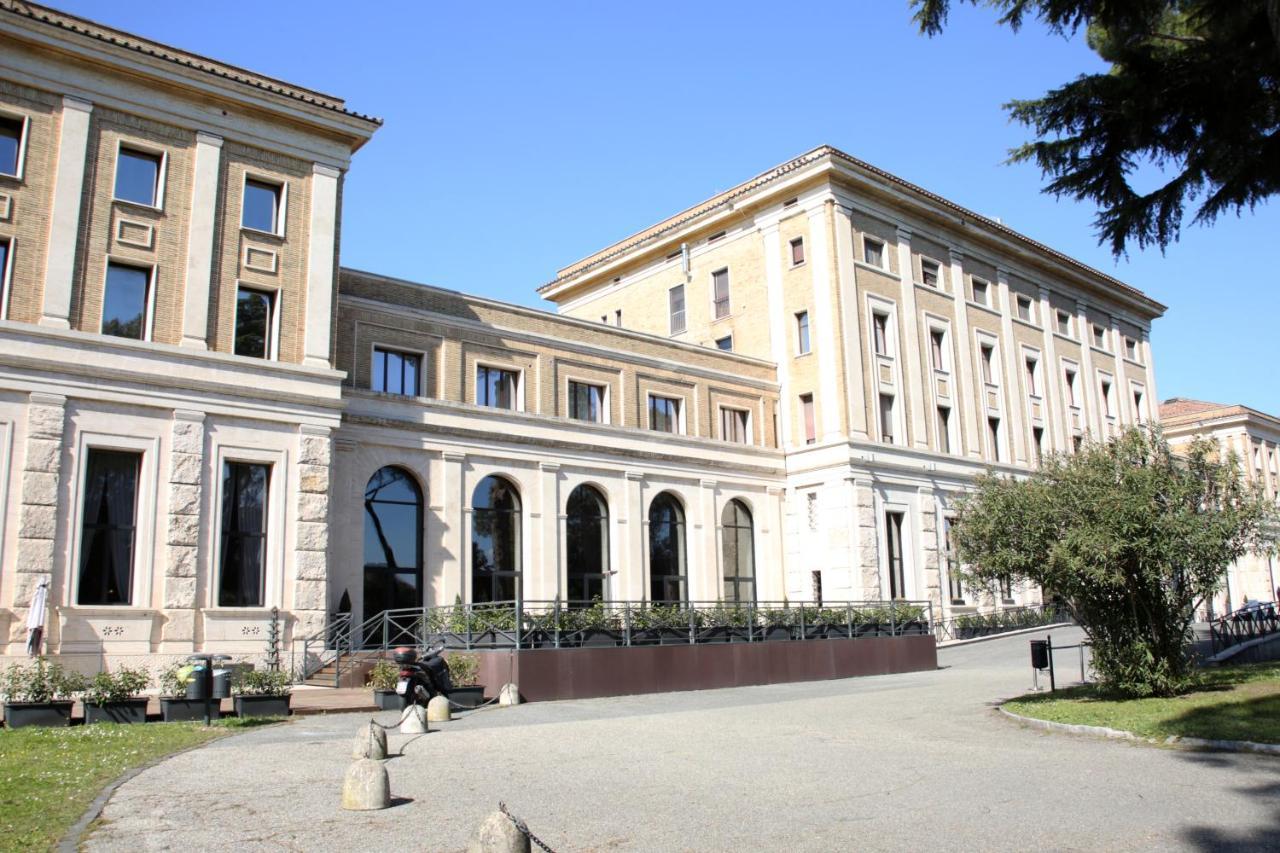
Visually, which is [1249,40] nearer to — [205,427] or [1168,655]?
[1168,655]

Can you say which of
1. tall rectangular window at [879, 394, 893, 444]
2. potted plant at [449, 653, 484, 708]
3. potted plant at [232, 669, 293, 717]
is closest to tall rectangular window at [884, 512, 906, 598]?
tall rectangular window at [879, 394, 893, 444]

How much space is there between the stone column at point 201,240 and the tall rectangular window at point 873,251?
2312 cm

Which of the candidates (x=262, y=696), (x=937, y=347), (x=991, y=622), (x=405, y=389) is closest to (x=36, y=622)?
(x=262, y=696)

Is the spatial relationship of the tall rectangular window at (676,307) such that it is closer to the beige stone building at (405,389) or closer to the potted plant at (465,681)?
the beige stone building at (405,389)

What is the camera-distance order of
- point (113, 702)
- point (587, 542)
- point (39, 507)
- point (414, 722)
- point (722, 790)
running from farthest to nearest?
point (587, 542) → point (39, 507) → point (113, 702) → point (414, 722) → point (722, 790)

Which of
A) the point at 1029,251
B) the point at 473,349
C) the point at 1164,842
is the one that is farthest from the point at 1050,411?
the point at 1164,842

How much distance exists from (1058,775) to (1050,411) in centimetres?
3808

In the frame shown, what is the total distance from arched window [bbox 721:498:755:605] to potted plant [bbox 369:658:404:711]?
57.6ft

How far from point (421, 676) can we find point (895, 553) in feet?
78.0

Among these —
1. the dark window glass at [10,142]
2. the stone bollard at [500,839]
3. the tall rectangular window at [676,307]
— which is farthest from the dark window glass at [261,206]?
the stone bollard at [500,839]

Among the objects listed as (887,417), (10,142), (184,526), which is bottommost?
(184,526)

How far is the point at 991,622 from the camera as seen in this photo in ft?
126

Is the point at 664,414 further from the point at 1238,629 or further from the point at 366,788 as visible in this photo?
the point at 366,788

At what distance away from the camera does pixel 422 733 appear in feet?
48.7
